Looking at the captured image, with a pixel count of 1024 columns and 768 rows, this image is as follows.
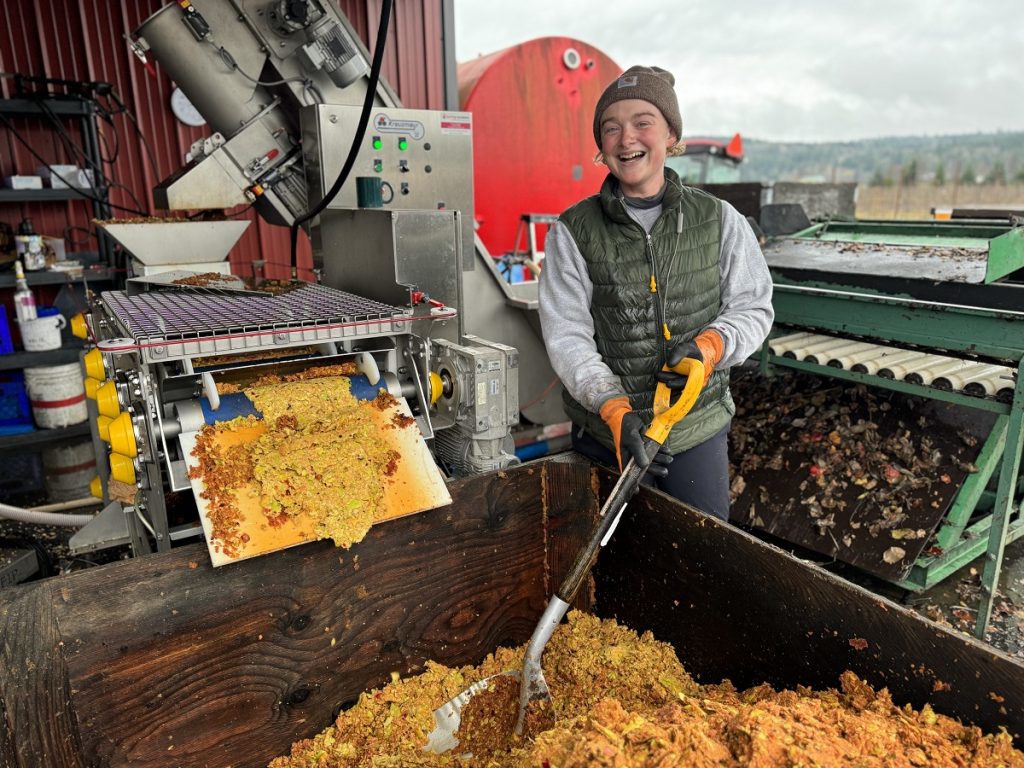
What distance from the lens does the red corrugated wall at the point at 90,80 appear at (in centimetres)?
362

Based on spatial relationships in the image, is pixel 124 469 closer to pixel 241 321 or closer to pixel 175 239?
pixel 241 321

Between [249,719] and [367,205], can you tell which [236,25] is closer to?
[367,205]

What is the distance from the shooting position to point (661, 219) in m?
1.70

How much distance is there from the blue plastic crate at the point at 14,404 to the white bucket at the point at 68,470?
0.57ft

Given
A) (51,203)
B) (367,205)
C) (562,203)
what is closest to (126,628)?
(367,205)

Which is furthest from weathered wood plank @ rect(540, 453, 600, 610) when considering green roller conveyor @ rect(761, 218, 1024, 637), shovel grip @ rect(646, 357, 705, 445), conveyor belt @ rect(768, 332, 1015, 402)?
conveyor belt @ rect(768, 332, 1015, 402)

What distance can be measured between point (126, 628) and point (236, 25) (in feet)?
6.69

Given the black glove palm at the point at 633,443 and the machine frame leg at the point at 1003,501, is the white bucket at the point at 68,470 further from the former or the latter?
the machine frame leg at the point at 1003,501

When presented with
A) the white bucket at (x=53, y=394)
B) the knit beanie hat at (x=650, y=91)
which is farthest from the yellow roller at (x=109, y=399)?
the white bucket at (x=53, y=394)

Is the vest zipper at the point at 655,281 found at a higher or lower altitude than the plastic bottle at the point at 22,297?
higher

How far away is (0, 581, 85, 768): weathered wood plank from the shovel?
68cm

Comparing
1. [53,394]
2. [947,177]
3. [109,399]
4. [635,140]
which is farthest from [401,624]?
[947,177]

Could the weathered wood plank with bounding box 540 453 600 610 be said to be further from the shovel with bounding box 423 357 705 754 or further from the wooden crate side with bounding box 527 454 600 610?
the shovel with bounding box 423 357 705 754

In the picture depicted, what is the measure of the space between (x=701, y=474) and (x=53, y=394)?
10.1ft
